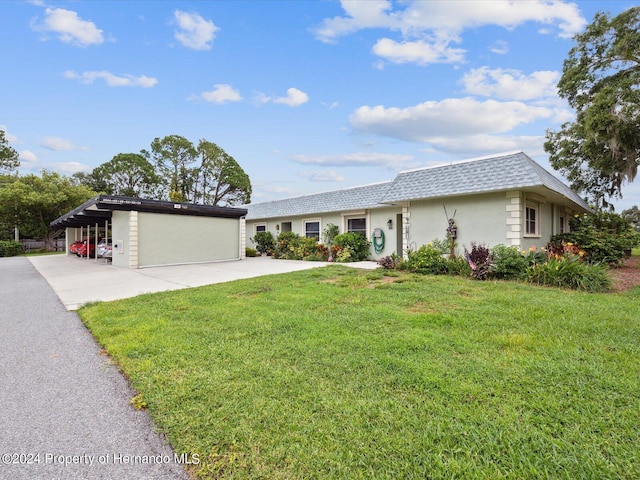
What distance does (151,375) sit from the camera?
9.00 ft

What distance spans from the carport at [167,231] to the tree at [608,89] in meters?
14.6

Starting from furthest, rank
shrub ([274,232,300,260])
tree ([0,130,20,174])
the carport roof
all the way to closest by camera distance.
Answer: tree ([0,130,20,174])
shrub ([274,232,300,260])
the carport roof

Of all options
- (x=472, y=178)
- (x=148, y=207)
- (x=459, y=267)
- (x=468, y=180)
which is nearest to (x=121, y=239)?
(x=148, y=207)

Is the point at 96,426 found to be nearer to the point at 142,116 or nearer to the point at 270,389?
the point at 270,389

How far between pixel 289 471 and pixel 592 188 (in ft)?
75.1

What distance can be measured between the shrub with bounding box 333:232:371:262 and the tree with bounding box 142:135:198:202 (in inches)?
984

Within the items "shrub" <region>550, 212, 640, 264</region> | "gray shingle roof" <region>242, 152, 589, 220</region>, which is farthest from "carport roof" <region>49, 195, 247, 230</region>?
"shrub" <region>550, 212, 640, 264</region>

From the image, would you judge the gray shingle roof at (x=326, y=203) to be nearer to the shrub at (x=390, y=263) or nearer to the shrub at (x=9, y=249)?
the shrub at (x=390, y=263)

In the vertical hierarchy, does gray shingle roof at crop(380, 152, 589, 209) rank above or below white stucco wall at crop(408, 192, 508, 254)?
above

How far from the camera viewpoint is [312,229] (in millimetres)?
16438

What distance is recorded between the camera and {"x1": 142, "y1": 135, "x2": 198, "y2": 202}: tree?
3356 cm

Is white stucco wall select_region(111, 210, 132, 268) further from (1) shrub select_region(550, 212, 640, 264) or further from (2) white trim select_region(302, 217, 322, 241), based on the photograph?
(1) shrub select_region(550, 212, 640, 264)

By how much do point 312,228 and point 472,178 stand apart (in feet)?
29.5

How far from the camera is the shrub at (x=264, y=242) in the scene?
59.6 feet
